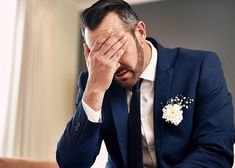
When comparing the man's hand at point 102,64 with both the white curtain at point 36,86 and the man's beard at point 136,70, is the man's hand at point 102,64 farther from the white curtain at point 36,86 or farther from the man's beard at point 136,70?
the white curtain at point 36,86

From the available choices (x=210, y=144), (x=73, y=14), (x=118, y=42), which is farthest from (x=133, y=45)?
(x=73, y=14)

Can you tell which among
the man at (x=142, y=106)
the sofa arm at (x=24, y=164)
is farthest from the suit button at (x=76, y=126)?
the sofa arm at (x=24, y=164)

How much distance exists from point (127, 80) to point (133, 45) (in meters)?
0.13

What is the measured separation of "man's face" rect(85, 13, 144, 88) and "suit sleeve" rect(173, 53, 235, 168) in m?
0.23

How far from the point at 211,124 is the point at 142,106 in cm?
27

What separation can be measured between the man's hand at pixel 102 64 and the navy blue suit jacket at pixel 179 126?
61 mm

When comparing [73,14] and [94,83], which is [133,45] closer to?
[94,83]

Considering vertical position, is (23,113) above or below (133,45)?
below

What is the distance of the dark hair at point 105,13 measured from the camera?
1225 millimetres

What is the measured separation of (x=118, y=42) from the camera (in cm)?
118

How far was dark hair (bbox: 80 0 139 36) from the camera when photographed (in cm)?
122

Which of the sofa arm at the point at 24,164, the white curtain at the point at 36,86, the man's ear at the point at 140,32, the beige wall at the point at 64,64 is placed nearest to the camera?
the man's ear at the point at 140,32

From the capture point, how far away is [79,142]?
117 centimetres

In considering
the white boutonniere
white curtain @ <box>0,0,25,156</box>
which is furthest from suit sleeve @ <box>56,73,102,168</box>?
white curtain @ <box>0,0,25,156</box>
